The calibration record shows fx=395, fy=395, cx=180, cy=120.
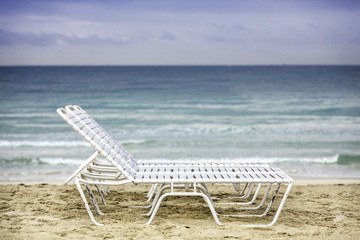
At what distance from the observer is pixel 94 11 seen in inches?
1955

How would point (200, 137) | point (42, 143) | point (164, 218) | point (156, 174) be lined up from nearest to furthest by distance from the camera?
point (156, 174)
point (164, 218)
point (42, 143)
point (200, 137)

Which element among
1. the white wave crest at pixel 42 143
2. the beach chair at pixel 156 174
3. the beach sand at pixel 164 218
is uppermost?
the beach chair at pixel 156 174

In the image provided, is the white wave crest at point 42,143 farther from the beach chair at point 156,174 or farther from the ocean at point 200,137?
the beach chair at point 156,174

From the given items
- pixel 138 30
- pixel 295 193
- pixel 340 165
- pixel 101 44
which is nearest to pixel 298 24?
pixel 138 30

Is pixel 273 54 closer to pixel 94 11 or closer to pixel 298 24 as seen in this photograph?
pixel 298 24

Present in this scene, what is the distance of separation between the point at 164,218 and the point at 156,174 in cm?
53

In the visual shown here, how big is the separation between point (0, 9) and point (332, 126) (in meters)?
39.3

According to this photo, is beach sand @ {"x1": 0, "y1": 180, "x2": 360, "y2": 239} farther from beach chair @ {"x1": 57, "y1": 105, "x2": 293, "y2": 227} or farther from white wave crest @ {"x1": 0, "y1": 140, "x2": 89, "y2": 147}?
white wave crest @ {"x1": 0, "y1": 140, "x2": 89, "y2": 147}

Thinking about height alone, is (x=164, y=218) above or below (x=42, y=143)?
above

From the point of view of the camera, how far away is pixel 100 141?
427cm

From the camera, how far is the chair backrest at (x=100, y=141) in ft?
13.5

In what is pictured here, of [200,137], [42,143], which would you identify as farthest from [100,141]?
[200,137]

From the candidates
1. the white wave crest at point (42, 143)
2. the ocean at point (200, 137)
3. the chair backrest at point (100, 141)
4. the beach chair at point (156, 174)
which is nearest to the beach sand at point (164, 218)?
the beach chair at point (156, 174)

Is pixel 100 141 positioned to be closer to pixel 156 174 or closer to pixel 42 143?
pixel 156 174
